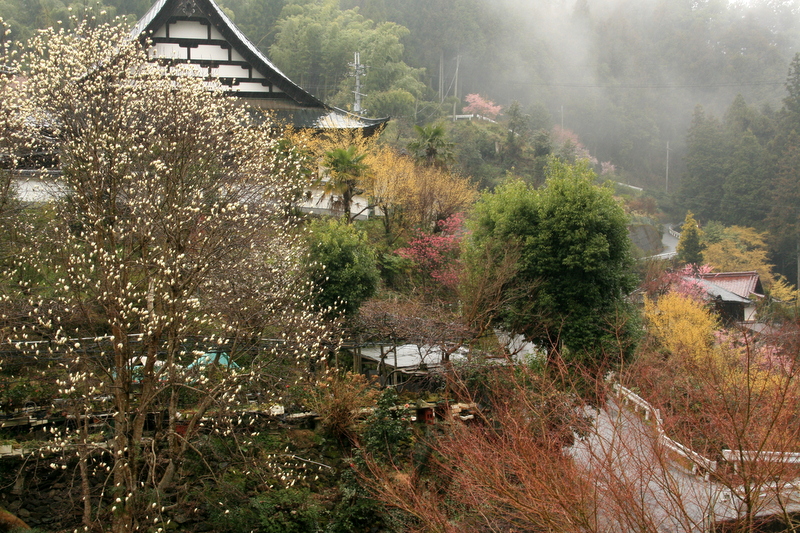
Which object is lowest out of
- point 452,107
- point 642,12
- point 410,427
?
point 410,427

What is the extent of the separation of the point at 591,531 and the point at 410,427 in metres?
6.36

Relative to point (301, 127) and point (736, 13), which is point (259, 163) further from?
point (736, 13)

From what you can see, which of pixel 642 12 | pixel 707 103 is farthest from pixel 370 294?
pixel 642 12

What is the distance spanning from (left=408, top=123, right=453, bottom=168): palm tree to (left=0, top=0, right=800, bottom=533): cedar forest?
0.09m

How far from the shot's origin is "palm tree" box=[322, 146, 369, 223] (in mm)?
17969

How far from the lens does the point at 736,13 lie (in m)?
74.9

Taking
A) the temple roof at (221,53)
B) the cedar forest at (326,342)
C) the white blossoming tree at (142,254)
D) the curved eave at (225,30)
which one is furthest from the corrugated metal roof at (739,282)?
the white blossoming tree at (142,254)

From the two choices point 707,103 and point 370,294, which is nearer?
point 370,294

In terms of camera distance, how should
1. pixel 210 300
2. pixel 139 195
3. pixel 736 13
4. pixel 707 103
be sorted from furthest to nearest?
pixel 736 13 < pixel 707 103 < pixel 210 300 < pixel 139 195

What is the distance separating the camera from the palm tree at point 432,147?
22406mm

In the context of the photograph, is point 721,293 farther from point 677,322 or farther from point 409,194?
point 409,194

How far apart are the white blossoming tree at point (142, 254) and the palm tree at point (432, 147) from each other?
43.2ft

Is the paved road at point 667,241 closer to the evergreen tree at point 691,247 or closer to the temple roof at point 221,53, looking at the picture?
the evergreen tree at point 691,247

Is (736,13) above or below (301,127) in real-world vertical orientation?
above
